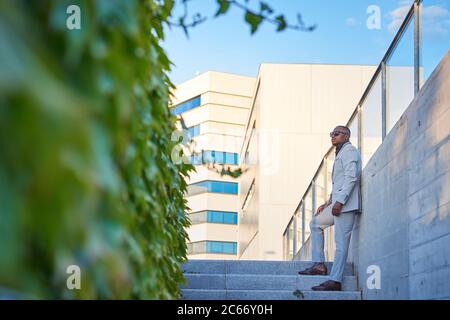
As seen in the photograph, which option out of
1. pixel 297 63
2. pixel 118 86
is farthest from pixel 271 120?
pixel 118 86

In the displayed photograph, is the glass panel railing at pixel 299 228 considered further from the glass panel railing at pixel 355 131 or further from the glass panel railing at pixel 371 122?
the glass panel railing at pixel 371 122

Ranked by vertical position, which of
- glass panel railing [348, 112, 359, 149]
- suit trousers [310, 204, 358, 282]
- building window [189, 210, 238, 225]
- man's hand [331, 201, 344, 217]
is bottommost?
suit trousers [310, 204, 358, 282]

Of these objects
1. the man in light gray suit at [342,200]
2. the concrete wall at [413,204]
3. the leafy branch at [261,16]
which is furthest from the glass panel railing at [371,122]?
the leafy branch at [261,16]

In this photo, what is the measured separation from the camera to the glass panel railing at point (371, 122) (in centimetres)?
Answer: 601

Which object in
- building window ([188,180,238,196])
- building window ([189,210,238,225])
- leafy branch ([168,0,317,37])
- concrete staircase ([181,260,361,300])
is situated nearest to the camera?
leafy branch ([168,0,317,37])

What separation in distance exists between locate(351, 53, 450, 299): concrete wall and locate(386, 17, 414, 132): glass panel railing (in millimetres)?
135

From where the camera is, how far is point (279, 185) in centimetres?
1925

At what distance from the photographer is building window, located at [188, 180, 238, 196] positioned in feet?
81.9

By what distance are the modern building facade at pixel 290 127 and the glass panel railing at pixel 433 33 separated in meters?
13.8

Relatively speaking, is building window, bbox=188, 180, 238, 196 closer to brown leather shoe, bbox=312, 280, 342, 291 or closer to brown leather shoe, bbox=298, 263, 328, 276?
brown leather shoe, bbox=298, 263, 328, 276

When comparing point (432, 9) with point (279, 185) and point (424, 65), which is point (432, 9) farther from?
point (279, 185)

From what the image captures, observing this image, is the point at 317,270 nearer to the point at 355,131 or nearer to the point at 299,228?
the point at 355,131

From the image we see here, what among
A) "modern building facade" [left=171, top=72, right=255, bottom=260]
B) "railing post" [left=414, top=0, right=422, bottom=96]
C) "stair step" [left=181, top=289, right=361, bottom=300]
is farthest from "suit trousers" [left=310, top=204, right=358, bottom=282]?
"modern building facade" [left=171, top=72, right=255, bottom=260]
